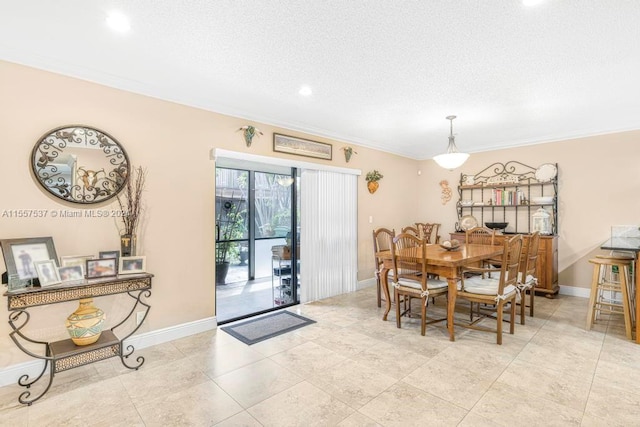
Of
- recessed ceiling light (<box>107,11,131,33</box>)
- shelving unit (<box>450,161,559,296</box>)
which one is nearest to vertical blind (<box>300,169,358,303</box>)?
shelving unit (<box>450,161,559,296</box>)

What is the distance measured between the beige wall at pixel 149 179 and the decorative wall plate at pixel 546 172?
4.25m

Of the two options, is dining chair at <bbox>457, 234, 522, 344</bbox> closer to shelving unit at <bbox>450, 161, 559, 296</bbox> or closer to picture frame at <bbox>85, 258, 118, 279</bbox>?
shelving unit at <bbox>450, 161, 559, 296</bbox>

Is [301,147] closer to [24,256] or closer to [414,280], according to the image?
[414,280]

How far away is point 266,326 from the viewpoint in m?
3.61

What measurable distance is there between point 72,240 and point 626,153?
22.5 ft

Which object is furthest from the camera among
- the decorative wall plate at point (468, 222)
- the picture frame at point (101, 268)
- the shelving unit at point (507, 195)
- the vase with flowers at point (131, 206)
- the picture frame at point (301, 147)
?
the decorative wall plate at point (468, 222)

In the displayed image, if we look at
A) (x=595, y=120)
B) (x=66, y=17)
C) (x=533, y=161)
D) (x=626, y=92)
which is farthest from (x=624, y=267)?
(x=66, y=17)

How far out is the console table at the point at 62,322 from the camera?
219 cm

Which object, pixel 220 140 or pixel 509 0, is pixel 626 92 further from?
pixel 220 140

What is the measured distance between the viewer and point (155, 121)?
10.3 feet

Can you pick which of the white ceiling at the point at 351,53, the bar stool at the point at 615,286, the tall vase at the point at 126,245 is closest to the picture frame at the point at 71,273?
the tall vase at the point at 126,245

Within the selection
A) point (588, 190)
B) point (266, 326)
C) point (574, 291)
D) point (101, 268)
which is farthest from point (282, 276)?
point (588, 190)

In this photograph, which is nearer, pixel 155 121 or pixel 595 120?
pixel 155 121

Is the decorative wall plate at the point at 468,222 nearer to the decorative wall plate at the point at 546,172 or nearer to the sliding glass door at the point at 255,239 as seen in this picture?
the decorative wall plate at the point at 546,172
